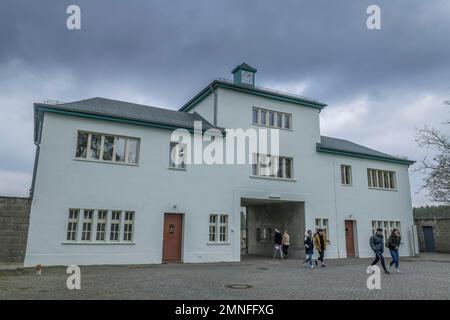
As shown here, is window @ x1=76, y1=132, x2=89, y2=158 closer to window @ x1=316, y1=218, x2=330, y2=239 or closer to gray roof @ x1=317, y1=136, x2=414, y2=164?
gray roof @ x1=317, y1=136, x2=414, y2=164

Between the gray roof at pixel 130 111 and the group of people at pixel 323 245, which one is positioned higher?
the gray roof at pixel 130 111

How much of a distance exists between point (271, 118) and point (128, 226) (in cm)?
1124

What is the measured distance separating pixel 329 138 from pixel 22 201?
22.4m

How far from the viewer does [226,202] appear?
2030 centimetres

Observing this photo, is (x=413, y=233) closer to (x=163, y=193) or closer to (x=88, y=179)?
(x=163, y=193)

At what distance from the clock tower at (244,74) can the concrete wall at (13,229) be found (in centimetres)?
1481

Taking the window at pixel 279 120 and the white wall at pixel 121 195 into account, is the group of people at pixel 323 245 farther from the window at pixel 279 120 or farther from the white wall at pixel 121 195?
the window at pixel 279 120

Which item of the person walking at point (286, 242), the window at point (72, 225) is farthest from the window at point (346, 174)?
the window at point (72, 225)

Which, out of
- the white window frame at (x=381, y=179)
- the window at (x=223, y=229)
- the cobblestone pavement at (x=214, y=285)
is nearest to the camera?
the cobblestone pavement at (x=214, y=285)

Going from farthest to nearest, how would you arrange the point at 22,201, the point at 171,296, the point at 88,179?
the point at 88,179 < the point at 22,201 < the point at 171,296

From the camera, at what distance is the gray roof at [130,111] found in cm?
1736
